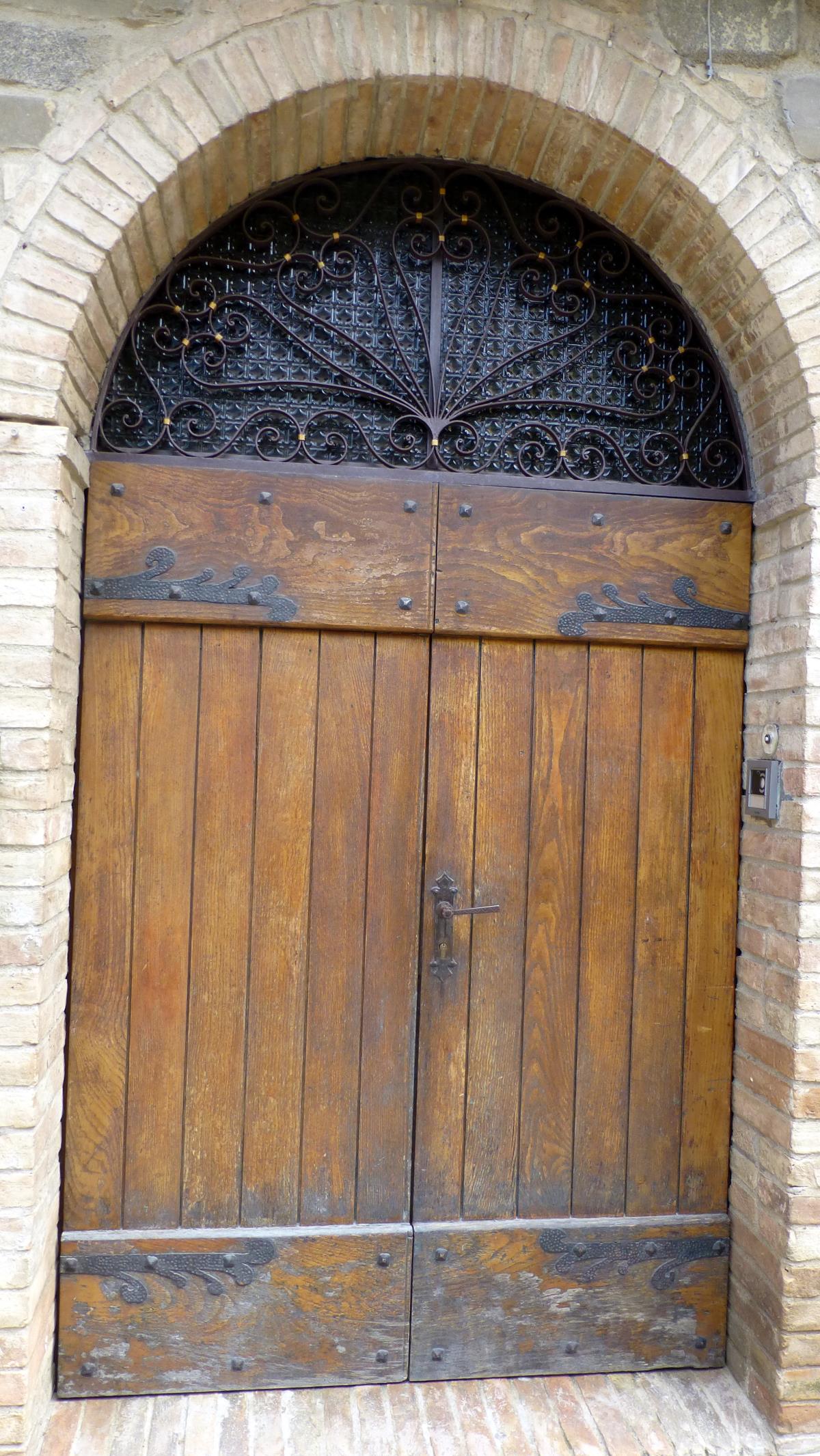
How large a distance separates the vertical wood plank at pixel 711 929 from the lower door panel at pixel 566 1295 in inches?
6.4

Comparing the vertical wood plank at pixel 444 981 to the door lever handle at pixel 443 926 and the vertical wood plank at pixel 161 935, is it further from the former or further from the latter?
the vertical wood plank at pixel 161 935

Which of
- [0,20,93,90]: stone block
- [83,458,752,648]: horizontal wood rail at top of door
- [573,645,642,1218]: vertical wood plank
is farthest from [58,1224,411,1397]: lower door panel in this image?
[0,20,93,90]: stone block

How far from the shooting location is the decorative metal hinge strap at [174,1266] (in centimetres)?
267

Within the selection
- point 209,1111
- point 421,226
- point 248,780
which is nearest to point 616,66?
point 421,226

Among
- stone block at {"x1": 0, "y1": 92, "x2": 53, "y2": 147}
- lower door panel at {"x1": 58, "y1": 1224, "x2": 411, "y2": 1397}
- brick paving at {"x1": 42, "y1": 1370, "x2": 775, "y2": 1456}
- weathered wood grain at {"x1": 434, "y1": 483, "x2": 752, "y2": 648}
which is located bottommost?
brick paving at {"x1": 42, "y1": 1370, "x2": 775, "y2": 1456}

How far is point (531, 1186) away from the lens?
9.30 ft

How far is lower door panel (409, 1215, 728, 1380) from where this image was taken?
9.11 ft

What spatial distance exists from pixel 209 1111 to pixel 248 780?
87cm

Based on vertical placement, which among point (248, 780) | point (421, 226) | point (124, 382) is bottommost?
point (248, 780)

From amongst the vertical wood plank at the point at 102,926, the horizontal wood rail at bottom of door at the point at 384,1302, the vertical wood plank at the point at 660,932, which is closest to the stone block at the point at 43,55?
the vertical wood plank at the point at 102,926

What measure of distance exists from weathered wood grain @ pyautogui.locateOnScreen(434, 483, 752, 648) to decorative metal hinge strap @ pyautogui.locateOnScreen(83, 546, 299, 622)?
433mm

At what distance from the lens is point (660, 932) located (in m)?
2.89

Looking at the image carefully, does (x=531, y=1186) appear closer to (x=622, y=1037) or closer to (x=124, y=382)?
(x=622, y=1037)

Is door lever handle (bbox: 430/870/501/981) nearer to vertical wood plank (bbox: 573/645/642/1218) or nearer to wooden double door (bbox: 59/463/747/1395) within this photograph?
wooden double door (bbox: 59/463/747/1395)
